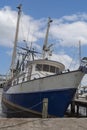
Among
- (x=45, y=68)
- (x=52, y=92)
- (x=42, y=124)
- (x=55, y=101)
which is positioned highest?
(x=45, y=68)

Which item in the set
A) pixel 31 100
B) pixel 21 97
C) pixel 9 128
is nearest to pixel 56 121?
pixel 9 128

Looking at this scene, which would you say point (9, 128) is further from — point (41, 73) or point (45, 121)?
point (41, 73)

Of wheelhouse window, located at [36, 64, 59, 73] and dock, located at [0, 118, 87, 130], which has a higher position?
wheelhouse window, located at [36, 64, 59, 73]

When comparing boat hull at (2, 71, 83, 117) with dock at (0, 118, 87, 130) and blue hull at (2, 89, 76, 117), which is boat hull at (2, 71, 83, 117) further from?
dock at (0, 118, 87, 130)

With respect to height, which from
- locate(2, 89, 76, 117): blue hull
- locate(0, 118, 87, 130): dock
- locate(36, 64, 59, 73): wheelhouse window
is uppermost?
locate(36, 64, 59, 73): wheelhouse window

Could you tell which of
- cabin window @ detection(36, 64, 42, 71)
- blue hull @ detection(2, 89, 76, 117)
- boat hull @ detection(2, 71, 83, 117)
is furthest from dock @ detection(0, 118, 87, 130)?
cabin window @ detection(36, 64, 42, 71)

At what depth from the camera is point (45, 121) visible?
8719mm

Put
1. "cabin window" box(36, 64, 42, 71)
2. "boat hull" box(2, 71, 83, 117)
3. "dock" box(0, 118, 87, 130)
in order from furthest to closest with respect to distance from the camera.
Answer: "cabin window" box(36, 64, 42, 71) → "boat hull" box(2, 71, 83, 117) → "dock" box(0, 118, 87, 130)

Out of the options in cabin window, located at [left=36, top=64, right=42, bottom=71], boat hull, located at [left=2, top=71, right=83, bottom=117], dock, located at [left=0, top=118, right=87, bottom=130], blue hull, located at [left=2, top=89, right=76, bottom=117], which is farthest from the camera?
cabin window, located at [left=36, top=64, right=42, bottom=71]

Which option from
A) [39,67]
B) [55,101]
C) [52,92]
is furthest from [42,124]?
[39,67]

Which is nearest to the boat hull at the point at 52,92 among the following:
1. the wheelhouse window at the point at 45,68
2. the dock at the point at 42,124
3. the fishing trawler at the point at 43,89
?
the fishing trawler at the point at 43,89

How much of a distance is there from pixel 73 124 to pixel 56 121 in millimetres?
489

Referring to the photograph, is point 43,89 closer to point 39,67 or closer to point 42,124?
point 39,67

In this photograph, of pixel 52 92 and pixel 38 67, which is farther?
pixel 38 67
